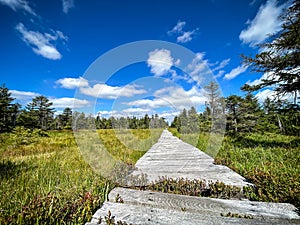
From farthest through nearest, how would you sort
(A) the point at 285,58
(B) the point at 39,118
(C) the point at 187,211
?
(B) the point at 39,118
(A) the point at 285,58
(C) the point at 187,211

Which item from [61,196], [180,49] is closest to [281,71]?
[180,49]

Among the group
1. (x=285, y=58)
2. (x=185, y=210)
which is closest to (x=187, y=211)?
(x=185, y=210)

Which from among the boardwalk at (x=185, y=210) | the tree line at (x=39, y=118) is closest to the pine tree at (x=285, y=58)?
the boardwalk at (x=185, y=210)

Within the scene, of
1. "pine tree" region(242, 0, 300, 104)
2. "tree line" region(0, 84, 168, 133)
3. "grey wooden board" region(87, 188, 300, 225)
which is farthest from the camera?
"tree line" region(0, 84, 168, 133)

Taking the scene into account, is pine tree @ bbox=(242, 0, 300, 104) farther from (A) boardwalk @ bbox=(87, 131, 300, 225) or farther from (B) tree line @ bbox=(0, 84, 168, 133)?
(B) tree line @ bbox=(0, 84, 168, 133)

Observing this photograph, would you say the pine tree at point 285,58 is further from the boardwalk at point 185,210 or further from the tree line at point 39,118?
the tree line at point 39,118

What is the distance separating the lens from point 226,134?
14.0 metres

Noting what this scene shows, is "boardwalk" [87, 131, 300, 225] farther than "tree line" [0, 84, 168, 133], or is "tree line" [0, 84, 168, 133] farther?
"tree line" [0, 84, 168, 133]

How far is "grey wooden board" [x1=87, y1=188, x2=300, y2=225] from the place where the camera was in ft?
6.13

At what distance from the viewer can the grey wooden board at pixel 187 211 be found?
1869 millimetres

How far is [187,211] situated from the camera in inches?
82.0

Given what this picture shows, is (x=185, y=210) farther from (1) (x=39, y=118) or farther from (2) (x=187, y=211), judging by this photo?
(1) (x=39, y=118)

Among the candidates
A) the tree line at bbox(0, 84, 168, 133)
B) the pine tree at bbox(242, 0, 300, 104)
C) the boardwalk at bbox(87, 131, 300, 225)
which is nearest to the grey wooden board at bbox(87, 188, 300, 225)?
the boardwalk at bbox(87, 131, 300, 225)

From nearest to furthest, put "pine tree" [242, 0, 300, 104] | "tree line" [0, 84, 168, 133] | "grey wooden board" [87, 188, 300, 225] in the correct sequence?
"grey wooden board" [87, 188, 300, 225] < "pine tree" [242, 0, 300, 104] < "tree line" [0, 84, 168, 133]
